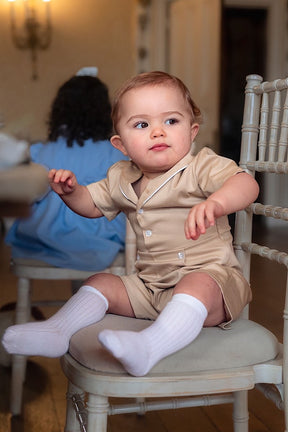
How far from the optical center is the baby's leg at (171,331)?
779mm

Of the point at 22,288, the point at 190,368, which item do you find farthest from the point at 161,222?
the point at 22,288

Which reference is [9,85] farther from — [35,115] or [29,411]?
[29,411]

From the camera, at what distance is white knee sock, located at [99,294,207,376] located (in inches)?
30.5

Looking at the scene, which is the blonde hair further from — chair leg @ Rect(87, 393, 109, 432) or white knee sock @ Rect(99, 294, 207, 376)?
chair leg @ Rect(87, 393, 109, 432)

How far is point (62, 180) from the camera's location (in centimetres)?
96

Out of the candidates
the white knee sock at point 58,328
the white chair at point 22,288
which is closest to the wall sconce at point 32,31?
the white chair at point 22,288

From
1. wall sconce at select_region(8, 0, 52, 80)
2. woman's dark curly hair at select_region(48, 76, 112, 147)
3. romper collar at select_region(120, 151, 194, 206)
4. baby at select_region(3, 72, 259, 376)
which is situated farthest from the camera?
wall sconce at select_region(8, 0, 52, 80)

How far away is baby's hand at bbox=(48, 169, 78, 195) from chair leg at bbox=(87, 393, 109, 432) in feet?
1.03

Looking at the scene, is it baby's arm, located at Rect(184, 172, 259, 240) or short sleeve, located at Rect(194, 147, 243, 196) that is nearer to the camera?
baby's arm, located at Rect(184, 172, 259, 240)

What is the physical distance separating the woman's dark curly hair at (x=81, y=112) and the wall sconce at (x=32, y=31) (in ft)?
10.6

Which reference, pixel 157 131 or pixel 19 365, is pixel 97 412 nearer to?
pixel 157 131

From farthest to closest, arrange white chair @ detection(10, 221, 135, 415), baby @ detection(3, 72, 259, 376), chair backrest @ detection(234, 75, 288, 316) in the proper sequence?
white chair @ detection(10, 221, 135, 415) < chair backrest @ detection(234, 75, 288, 316) < baby @ detection(3, 72, 259, 376)

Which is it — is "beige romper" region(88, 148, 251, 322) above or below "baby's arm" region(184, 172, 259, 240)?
below

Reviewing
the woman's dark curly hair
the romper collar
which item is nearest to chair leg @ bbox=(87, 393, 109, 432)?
the romper collar
